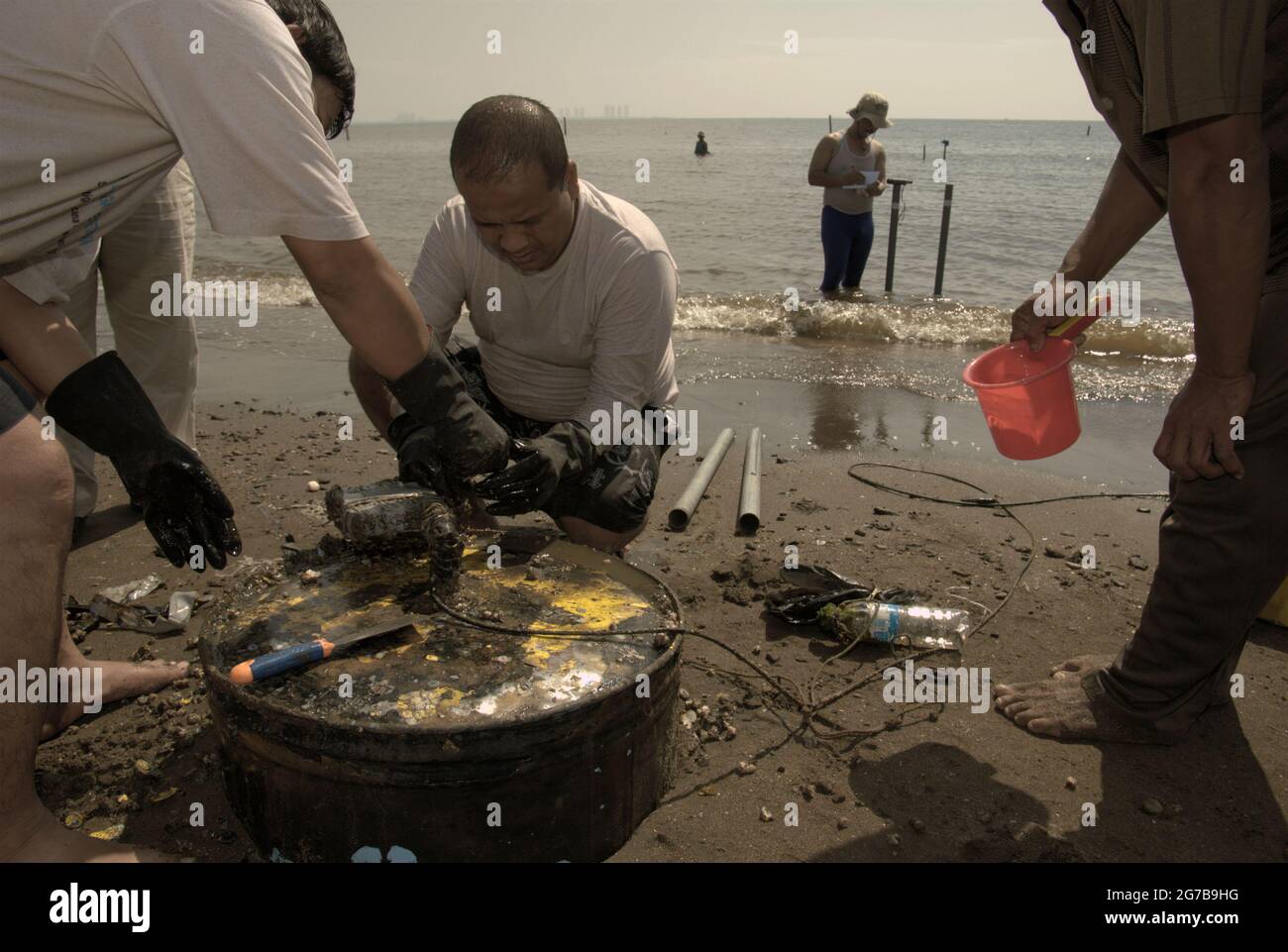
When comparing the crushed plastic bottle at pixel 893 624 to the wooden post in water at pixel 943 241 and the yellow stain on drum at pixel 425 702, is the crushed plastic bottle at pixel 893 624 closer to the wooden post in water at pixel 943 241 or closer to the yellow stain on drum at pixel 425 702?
the yellow stain on drum at pixel 425 702

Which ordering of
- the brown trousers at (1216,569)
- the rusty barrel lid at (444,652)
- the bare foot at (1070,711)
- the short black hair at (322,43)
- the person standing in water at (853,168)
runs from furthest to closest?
the person standing in water at (853,168), the bare foot at (1070,711), the short black hair at (322,43), the brown trousers at (1216,569), the rusty barrel lid at (444,652)

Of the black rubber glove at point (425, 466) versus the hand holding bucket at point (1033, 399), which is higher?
the hand holding bucket at point (1033, 399)

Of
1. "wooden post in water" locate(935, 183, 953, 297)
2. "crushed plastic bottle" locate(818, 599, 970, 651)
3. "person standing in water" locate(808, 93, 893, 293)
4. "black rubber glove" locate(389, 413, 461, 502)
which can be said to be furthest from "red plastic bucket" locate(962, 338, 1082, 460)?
"wooden post in water" locate(935, 183, 953, 297)

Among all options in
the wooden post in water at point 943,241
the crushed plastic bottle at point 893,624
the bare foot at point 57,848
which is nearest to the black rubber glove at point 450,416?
the bare foot at point 57,848

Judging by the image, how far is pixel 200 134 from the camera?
182cm

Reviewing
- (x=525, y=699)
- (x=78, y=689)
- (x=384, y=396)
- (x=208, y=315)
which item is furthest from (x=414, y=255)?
(x=525, y=699)

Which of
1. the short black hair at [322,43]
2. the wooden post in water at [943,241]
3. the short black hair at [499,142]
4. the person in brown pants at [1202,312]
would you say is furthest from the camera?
the wooden post in water at [943,241]

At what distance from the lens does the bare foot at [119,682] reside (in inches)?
97.8

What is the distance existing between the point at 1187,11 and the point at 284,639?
7.76 feet

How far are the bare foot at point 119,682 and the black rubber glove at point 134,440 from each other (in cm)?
63

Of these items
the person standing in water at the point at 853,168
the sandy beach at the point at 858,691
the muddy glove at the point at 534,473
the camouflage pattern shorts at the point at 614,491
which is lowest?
the sandy beach at the point at 858,691

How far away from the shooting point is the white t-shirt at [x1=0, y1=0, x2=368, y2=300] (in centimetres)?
178

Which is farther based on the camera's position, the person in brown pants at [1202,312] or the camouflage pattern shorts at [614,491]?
the camouflage pattern shorts at [614,491]

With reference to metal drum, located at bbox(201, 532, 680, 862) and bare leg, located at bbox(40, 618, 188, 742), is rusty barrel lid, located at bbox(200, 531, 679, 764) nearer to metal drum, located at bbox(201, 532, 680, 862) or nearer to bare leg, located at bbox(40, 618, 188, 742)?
metal drum, located at bbox(201, 532, 680, 862)
